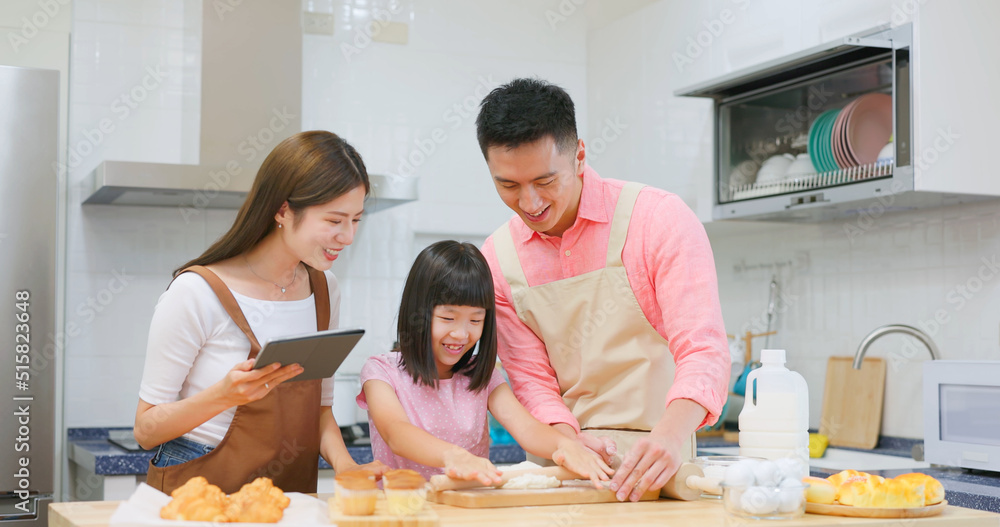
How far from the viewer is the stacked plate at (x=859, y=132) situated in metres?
2.74

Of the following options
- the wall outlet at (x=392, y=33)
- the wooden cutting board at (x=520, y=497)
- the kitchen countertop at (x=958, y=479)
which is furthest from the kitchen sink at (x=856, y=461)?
the wall outlet at (x=392, y=33)

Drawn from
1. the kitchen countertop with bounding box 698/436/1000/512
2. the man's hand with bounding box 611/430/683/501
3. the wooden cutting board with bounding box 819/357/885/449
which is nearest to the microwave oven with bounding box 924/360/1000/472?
the kitchen countertop with bounding box 698/436/1000/512

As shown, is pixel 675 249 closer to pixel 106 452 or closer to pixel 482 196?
pixel 106 452

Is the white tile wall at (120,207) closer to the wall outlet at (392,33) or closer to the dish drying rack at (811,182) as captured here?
the wall outlet at (392,33)

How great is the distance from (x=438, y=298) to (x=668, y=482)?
51 cm

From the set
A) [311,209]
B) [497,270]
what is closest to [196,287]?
[311,209]

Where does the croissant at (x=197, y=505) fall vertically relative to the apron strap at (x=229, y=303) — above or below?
below

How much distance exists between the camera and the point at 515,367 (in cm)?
176

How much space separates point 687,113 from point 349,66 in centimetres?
127

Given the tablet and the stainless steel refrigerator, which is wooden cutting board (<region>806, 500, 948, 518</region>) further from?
the stainless steel refrigerator

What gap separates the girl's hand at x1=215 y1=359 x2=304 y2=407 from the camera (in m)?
1.35

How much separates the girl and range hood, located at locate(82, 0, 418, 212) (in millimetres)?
1456

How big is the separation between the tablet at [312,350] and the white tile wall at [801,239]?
187 cm

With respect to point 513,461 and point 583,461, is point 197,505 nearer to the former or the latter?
point 583,461
